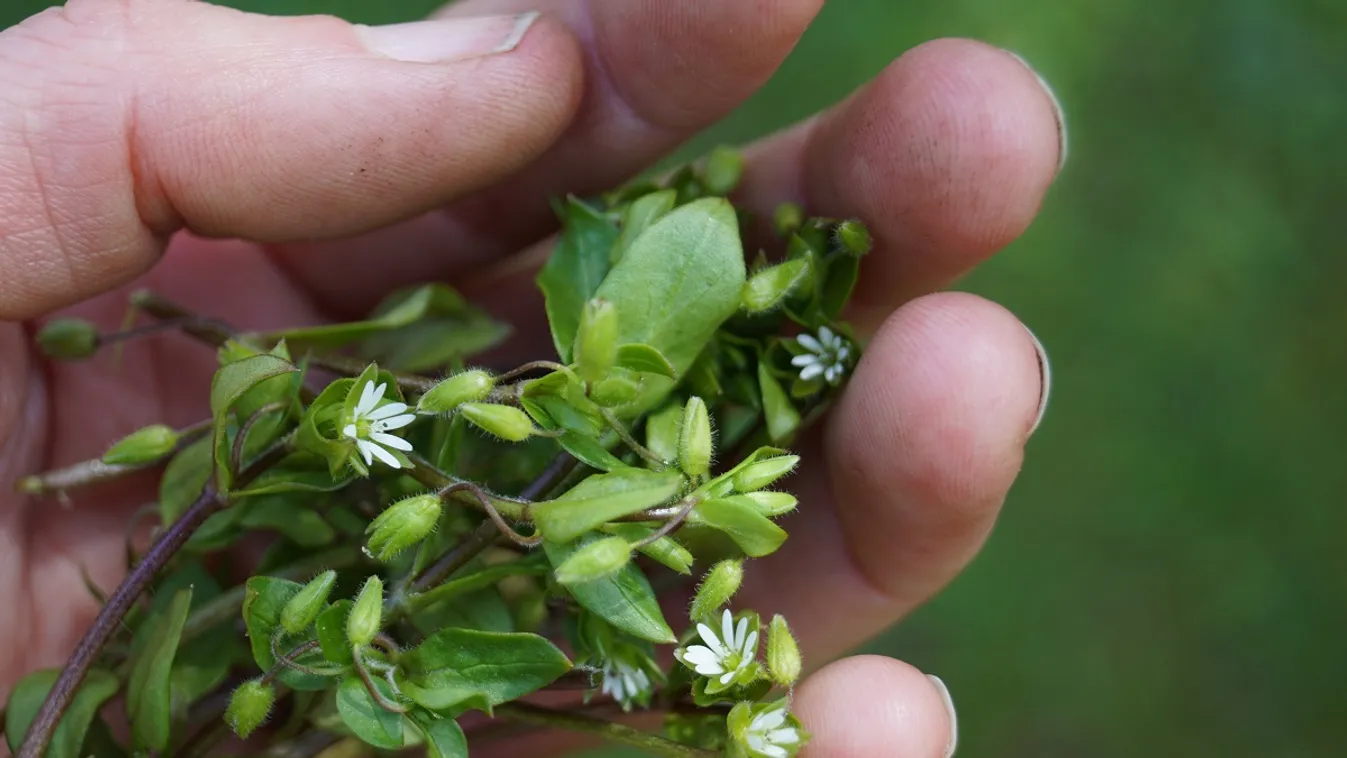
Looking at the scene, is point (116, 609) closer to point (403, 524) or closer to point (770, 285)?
point (403, 524)

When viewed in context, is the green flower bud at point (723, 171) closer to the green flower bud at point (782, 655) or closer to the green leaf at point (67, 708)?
the green flower bud at point (782, 655)

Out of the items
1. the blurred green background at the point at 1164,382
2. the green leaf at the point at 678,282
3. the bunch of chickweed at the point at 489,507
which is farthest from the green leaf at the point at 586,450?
the blurred green background at the point at 1164,382

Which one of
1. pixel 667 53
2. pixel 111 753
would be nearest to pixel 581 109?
pixel 667 53

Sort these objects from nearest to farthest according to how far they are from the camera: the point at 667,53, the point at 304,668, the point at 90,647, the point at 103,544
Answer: the point at 304,668 → the point at 90,647 → the point at 667,53 → the point at 103,544

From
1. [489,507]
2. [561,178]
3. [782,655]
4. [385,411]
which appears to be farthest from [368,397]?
[561,178]

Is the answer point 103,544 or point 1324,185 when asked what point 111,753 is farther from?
point 1324,185

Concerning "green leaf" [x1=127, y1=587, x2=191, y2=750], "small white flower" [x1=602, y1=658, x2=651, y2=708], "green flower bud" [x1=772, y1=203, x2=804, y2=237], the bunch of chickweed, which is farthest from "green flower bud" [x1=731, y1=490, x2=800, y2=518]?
"green leaf" [x1=127, y1=587, x2=191, y2=750]
